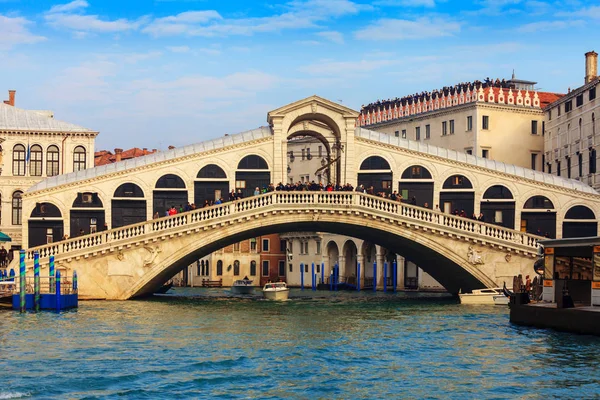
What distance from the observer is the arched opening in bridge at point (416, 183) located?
1892 inches

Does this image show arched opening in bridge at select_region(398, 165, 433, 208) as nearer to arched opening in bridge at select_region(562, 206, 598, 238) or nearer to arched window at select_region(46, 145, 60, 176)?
arched opening in bridge at select_region(562, 206, 598, 238)

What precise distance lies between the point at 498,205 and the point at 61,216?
18621mm

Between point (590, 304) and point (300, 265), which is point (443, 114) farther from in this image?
point (590, 304)

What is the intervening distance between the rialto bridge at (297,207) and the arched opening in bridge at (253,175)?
43 mm

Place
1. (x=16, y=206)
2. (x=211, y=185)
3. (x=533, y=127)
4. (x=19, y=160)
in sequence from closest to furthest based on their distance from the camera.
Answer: (x=211, y=185)
(x=16, y=206)
(x=19, y=160)
(x=533, y=127)

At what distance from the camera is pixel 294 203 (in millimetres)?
43781

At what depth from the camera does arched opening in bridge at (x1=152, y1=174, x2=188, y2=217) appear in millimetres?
46875

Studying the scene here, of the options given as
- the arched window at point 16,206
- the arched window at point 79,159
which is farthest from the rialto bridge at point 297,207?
the arched window at point 79,159

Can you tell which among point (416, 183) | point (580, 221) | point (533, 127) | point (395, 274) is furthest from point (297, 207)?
point (533, 127)

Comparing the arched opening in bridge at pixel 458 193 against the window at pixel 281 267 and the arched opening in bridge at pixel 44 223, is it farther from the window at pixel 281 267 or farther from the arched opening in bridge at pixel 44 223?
the window at pixel 281 267

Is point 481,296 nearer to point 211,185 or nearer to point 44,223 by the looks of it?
point 211,185

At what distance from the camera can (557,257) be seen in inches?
1294

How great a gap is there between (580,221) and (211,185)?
15.9 m

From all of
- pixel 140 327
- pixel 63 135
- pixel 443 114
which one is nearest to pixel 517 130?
pixel 443 114
